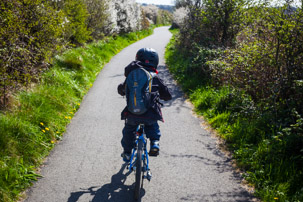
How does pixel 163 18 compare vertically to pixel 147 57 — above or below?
above

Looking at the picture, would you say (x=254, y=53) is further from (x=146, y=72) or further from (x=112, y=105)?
(x=112, y=105)

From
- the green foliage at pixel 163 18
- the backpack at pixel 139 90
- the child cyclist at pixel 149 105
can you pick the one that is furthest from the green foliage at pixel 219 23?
the green foliage at pixel 163 18

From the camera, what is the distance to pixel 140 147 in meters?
3.45

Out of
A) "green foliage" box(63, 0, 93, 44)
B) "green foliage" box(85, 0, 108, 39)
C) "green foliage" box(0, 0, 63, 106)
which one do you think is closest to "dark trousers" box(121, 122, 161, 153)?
"green foliage" box(0, 0, 63, 106)

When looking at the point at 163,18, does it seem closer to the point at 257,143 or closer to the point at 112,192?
the point at 257,143

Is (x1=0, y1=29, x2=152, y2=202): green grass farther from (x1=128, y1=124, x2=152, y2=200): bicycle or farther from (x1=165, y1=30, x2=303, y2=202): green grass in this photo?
(x1=165, y1=30, x2=303, y2=202): green grass

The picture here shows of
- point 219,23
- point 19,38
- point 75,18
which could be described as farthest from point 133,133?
point 75,18

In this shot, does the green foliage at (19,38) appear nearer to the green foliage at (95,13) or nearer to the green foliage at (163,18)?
the green foliage at (95,13)

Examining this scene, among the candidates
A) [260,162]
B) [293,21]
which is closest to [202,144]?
[260,162]

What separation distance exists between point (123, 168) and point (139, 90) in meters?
1.70

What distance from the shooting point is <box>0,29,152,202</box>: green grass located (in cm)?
383

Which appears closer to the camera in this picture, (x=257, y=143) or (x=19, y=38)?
(x=257, y=143)

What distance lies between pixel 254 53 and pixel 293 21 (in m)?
1.10

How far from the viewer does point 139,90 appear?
3.40 meters
